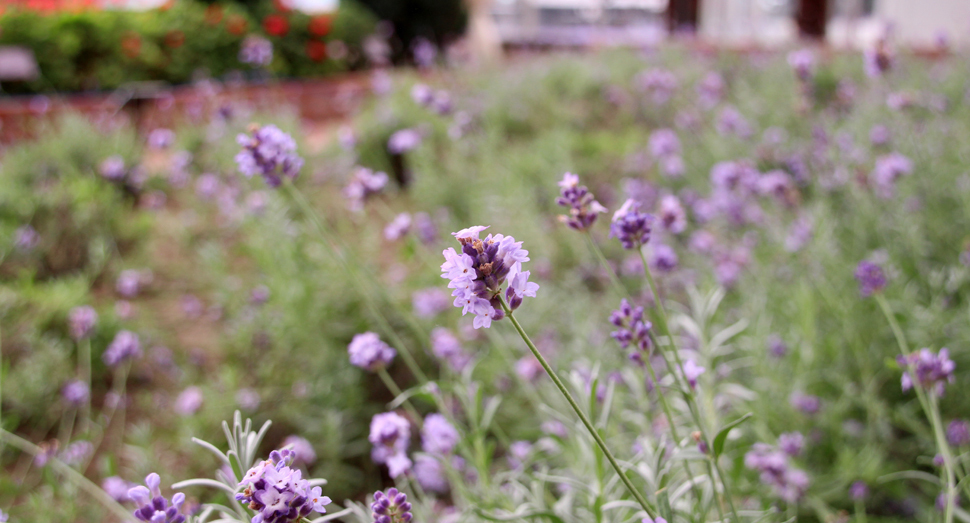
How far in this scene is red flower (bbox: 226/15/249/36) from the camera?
9.10 metres

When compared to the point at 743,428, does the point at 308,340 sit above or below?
below

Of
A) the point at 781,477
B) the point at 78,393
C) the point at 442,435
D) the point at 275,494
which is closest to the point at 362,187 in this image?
the point at 442,435

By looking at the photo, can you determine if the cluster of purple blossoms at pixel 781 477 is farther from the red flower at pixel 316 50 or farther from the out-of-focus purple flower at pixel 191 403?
the red flower at pixel 316 50

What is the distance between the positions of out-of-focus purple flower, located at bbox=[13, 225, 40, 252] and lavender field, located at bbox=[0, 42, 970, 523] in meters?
0.06

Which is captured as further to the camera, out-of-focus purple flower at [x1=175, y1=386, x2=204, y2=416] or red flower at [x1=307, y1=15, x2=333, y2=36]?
red flower at [x1=307, y1=15, x2=333, y2=36]

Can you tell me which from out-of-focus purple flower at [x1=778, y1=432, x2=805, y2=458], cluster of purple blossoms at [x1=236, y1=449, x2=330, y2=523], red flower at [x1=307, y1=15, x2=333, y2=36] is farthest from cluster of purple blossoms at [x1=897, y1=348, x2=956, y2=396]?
red flower at [x1=307, y1=15, x2=333, y2=36]

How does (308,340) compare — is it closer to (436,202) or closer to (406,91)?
(436,202)

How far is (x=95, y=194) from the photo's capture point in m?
4.51

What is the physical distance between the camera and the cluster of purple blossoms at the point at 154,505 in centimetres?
94

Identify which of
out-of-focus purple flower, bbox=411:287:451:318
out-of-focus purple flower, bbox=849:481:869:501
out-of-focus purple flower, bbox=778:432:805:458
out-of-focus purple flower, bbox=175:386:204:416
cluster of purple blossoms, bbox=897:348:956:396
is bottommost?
out-of-focus purple flower, bbox=175:386:204:416

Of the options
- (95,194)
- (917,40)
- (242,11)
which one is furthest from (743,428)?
(242,11)

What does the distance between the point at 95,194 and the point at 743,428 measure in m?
4.41

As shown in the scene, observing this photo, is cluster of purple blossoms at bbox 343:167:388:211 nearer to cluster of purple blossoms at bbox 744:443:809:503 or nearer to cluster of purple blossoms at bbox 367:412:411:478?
cluster of purple blossoms at bbox 367:412:411:478

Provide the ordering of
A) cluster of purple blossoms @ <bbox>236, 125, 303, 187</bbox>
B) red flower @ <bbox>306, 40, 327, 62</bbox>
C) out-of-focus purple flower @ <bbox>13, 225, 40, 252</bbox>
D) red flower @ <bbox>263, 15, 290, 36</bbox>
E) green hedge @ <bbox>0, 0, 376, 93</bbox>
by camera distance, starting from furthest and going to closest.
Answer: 1. red flower @ <bbox>306, 40, 327, 62</bbox>
2. red flower @ <bbox>263, 15, 290, 36</bbox>
3. green hedge @ <bbox>0, 0, 376, 93</bbox>
4. out-of-focus purple flower @ <bbox>13, 225, 40, 252</bbox>
5. cluster of purple blossoms @ <bbox>236, 125, 303, 187</bbox>
